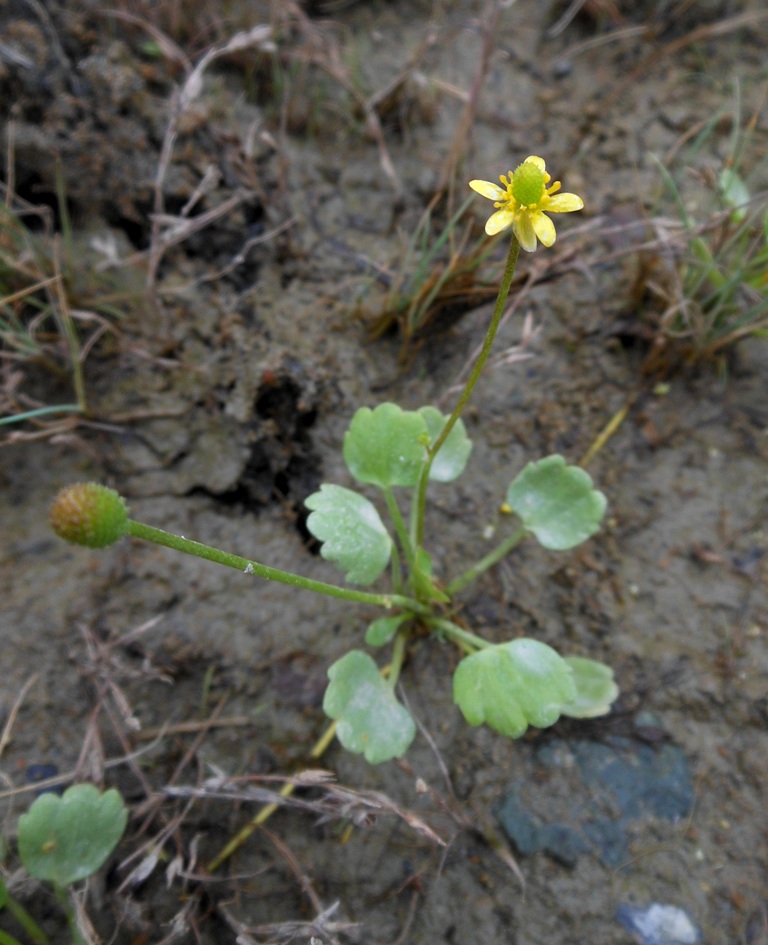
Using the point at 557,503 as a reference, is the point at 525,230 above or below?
above

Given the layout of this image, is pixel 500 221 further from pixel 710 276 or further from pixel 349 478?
pixel 710 276

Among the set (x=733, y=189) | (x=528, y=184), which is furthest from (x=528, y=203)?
(x=733, y=189)

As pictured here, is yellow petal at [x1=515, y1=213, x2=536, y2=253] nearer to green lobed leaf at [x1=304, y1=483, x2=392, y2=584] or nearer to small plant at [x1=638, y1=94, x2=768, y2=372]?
green lobed leaf at [x1=304, y1=483, x2=392, y2=584]

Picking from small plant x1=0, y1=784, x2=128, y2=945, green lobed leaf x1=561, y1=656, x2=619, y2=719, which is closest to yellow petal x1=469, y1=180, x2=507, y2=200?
green lobed leaf x1=561, y1=656, x2=619, y2=719

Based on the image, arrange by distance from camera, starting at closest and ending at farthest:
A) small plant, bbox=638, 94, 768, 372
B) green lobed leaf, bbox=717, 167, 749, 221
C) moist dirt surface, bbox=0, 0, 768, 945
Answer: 1. moist dirt surface, bbox=0, 0, 768, 945
2. small plant, bbox=638, 94, 768, 372
3. green lobed leaf, bbox=717, 167, 749, 221

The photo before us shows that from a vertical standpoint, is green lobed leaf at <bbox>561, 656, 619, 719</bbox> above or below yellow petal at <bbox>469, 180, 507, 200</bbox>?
below

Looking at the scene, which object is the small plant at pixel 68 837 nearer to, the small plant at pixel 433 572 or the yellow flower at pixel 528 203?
the small plant at pixel 433 572

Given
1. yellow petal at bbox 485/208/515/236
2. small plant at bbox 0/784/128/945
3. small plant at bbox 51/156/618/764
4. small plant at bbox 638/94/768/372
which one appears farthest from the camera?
small plant at bbox 638/94/768/372
